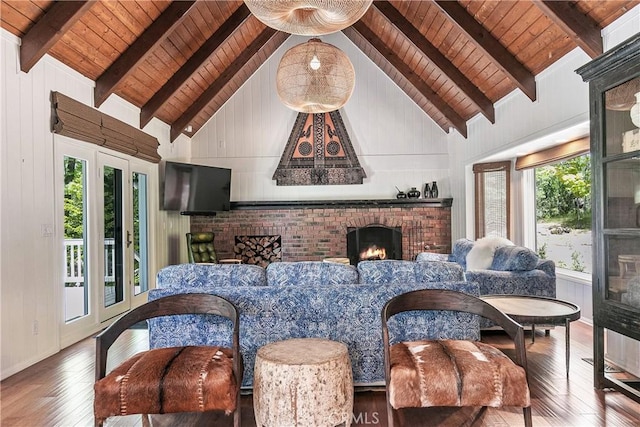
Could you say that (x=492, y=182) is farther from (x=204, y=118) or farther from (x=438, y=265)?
(x=204, y=118)

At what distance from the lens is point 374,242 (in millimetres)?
7363

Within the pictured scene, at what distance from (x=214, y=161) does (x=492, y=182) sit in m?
4.65

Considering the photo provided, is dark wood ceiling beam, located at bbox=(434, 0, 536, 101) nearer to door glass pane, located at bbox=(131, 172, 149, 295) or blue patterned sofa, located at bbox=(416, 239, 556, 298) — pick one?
blue patterned sofa, located at bbox=(416, 239, 556, 298)

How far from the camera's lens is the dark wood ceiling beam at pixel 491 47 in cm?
441

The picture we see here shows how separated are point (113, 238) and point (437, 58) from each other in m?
4.52

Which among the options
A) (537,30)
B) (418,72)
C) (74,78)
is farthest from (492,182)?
(74,78)

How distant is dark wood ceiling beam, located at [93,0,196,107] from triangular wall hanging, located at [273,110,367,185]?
317cm

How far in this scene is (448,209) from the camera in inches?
288

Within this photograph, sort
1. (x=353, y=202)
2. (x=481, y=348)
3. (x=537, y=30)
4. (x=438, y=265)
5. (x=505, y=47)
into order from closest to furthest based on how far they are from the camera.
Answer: (x=481, y=348)
(x=438, y=265)
(x=537, y=30)
(x=505, y=47)
(x=353, y=202)

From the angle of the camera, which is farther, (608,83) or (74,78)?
(74,78)

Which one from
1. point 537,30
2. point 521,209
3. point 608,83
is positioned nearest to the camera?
point 608,83

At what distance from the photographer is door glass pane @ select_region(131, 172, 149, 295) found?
5625 mm

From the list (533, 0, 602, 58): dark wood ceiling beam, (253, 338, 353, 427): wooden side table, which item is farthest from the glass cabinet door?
(253, 338, 353, 427): wooden side table

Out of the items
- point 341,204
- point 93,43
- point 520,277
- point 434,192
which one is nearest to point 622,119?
point 520,277
